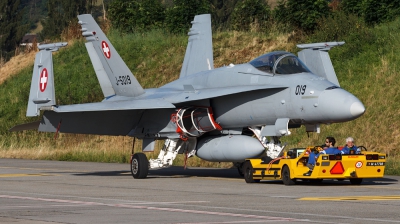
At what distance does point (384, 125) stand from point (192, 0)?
61.7ft

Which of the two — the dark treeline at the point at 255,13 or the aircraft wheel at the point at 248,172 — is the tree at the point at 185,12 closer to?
the dark treeline at the point at 255,13

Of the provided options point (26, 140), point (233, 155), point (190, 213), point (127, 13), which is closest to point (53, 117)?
point (233, 155)

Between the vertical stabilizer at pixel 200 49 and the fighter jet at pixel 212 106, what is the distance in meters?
0.10

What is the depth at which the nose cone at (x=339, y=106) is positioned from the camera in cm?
1395

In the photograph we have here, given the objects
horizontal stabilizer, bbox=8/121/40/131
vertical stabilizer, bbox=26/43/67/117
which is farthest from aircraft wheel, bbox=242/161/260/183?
horizontal stabilizer, bbox=8/121/40/131

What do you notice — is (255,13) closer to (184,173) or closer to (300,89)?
(184,173)

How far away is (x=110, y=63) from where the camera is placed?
64.5 feet

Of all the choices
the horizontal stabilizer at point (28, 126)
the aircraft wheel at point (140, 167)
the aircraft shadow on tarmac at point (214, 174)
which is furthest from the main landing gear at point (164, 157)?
the horizontal stabilizer at point (28, 126)

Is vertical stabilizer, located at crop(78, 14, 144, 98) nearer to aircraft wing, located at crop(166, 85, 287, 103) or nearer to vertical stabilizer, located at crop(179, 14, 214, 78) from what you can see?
vertical stabilizer, located at crop(179, 14, 214, 78)

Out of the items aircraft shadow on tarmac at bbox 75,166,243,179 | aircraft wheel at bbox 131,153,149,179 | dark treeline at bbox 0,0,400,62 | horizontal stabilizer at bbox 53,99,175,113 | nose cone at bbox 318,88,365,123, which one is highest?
dark treeline at bbox 0,0,400,62

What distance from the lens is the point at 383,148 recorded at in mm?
23297

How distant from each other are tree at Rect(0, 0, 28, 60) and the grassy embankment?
53.0 m

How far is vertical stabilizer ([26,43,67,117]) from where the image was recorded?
17141 mm

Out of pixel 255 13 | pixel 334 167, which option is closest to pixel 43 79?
pixel 334 167
